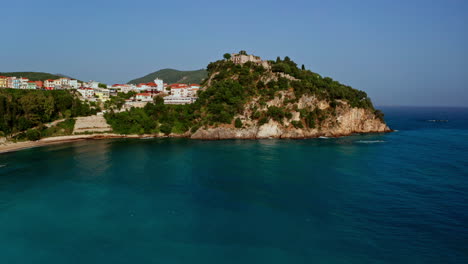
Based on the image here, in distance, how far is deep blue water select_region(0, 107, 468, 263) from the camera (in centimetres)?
1465

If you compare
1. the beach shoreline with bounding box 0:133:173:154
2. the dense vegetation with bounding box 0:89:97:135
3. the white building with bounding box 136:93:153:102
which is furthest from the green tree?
the white building with bounding box 136:93:153:102

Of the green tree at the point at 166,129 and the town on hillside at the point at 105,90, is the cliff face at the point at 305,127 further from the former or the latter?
the town on hillside at the point at 105,90

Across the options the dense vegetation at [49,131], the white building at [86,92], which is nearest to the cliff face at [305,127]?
the dense vegetation at [49,131]

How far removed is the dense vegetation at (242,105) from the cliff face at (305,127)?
2.31 feet

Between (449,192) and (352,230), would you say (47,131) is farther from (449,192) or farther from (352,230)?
(449,192)

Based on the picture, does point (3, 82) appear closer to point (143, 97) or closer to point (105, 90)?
point (105, 90)

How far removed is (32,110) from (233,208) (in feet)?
144

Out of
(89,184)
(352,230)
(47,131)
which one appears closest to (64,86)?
(47,131)

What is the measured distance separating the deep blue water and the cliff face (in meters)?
14.1

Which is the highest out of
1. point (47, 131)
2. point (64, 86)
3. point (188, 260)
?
point (64, 86)

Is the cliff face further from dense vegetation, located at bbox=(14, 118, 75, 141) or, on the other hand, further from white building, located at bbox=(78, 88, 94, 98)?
white building, located at bbox=(78, 88, 94, 98)

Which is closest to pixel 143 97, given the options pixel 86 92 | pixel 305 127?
pixel 86 92

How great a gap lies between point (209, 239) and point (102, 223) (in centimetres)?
757

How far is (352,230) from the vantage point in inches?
651
